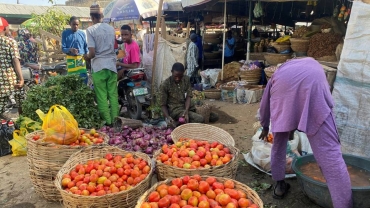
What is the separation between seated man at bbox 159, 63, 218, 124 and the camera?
4832 mm

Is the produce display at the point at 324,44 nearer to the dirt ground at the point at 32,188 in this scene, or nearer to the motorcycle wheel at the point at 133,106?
the dirt ground at the point at 32,188

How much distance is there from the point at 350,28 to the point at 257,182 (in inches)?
88.8

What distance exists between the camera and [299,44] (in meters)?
6.80

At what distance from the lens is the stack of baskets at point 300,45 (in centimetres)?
675

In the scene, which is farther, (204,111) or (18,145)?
(204,111)

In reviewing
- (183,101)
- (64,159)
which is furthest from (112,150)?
(183,101)

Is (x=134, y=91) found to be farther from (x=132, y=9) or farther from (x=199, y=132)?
(x=132, y=9)

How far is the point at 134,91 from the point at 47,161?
2.81m

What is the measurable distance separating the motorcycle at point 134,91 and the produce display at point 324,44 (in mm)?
3723

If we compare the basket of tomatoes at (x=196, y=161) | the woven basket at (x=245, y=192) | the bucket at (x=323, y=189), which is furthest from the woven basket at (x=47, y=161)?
the bucket at (x=323, y=189)

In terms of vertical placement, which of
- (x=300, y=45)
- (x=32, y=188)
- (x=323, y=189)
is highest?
(x=300, y=45)

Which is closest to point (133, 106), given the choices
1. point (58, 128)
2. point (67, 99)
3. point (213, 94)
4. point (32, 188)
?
point (67, 99)

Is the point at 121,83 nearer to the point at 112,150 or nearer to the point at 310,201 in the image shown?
the point at 112,150

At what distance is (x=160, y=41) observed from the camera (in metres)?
6.69
